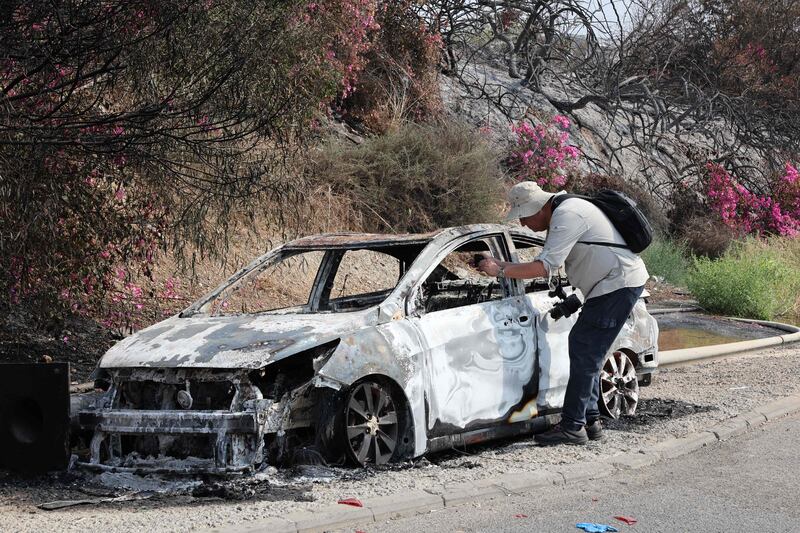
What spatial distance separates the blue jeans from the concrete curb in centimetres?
49

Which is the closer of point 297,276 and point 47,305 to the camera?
point 47,305

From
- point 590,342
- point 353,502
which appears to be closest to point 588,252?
point 590,342

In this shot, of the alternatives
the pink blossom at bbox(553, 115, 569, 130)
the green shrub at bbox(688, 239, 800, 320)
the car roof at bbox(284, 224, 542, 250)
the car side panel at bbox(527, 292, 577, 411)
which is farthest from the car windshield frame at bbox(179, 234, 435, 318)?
the pink blossom at bbox(553, 115, 569, 130)

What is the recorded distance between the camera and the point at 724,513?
5902 millimetres

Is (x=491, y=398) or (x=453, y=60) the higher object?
(x=453, y=60)

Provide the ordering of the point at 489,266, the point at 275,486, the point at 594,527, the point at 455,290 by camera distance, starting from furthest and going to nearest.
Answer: the point at 455,290 → the point at 489,266 → the point at 275,486 → the point at 594,527

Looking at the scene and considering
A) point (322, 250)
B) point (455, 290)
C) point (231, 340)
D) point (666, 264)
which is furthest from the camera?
point (666, 264)

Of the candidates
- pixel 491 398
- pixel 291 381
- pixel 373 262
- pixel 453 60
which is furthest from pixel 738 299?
pixel 291 381

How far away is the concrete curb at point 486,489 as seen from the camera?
212 inches

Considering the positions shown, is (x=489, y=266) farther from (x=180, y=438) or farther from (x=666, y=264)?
(x=666, y=264)

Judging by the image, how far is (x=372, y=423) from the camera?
6594 millimetres

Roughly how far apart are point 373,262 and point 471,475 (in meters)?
9.24

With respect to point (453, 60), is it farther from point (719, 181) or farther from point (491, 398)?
point (491, 398)

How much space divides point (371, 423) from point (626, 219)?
242cm
